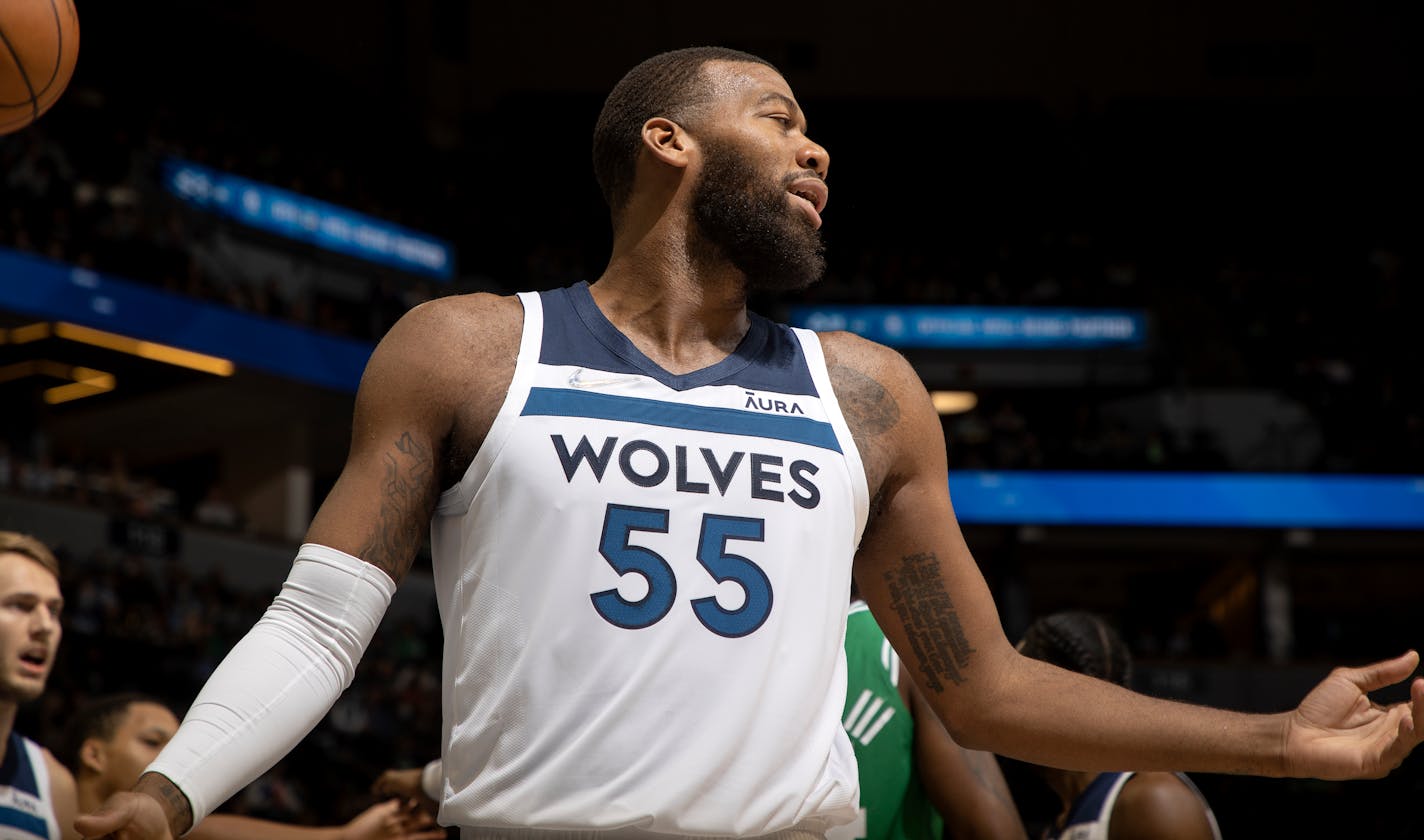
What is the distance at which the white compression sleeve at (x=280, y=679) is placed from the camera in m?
1.68

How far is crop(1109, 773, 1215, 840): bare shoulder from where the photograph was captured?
10.1 feet

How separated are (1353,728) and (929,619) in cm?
55

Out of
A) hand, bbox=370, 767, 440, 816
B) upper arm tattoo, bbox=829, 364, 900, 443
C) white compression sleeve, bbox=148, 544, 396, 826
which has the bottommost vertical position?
hand, bbox=370, 767, 440, 816

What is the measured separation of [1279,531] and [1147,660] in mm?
3320

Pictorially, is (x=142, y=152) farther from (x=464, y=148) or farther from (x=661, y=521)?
(x=661, y=521)

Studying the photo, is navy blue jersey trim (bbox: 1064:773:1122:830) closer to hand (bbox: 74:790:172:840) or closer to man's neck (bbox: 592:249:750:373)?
man's neck (bbox: 592:249:750:373)

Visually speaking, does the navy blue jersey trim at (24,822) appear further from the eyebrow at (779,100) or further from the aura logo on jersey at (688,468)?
the eyebrow at (779,100)

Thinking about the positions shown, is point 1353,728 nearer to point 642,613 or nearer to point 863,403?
point 863,403

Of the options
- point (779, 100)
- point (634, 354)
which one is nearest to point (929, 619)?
point (634, 354)

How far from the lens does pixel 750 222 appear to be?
2.14 metres

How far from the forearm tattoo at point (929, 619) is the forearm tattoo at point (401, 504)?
65cm

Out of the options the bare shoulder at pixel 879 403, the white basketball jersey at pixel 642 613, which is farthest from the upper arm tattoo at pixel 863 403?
the white basketball jersey at pixel 642 613

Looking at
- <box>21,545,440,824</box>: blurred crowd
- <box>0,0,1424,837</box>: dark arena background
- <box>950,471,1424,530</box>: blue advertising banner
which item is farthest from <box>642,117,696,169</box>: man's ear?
<box>950,471,1424,530</box>: blue advertising banner

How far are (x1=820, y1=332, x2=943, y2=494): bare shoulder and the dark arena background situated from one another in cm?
1072
